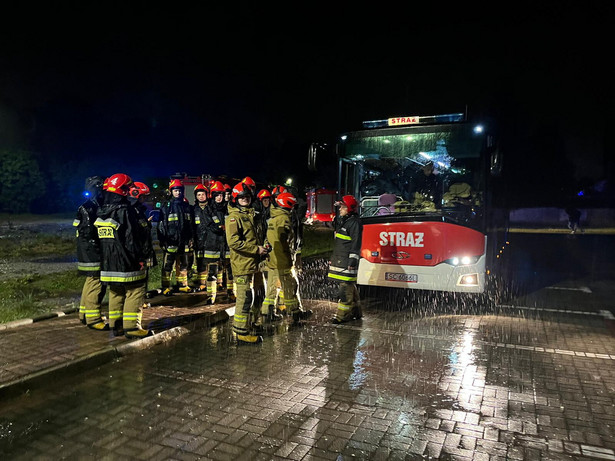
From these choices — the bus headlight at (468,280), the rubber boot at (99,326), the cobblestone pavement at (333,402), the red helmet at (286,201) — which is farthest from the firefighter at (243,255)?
the bus headlight at (468,280)

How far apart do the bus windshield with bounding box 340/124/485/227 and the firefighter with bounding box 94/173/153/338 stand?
14.5ft

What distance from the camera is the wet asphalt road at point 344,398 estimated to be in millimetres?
3527

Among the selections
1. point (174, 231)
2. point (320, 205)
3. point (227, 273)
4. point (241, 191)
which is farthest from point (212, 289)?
point (320, 205)

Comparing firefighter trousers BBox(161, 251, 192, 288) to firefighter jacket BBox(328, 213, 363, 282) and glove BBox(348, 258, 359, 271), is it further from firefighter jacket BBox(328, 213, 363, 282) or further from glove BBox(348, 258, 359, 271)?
glove BBox(348, 258, 359, 271)

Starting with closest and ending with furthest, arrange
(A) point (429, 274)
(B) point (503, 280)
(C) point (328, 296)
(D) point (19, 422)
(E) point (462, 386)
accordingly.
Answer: (D) point (19, 422), (E) point (462, 386), (A) point (429, 274), (C) point (328, 296), (B) point (503, 280)

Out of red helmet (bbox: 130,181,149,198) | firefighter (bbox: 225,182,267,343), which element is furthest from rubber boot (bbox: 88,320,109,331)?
red helmet (bbox: 130,181,149,198)

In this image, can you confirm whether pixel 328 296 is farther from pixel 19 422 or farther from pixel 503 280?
pixel 19 422

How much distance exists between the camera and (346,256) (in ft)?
23.0

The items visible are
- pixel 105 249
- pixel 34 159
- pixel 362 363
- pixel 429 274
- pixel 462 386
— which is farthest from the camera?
pixel 34 159

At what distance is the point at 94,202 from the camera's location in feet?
20.8

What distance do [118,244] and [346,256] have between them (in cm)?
317

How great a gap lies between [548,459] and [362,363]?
2.31 m

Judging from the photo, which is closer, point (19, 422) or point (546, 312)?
point (19, 422)

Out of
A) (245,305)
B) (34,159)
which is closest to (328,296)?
(245,305)
